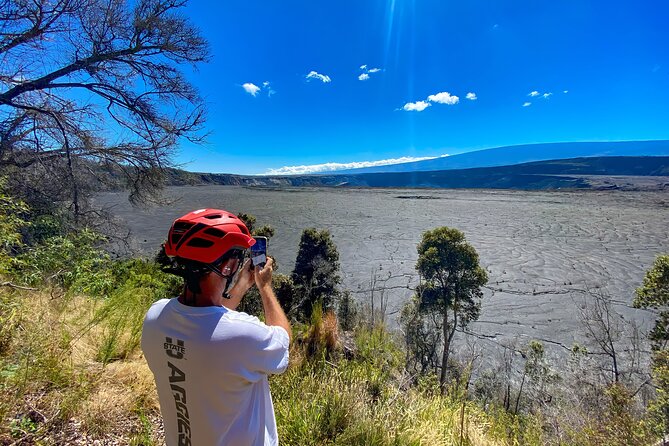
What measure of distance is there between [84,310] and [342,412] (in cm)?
347

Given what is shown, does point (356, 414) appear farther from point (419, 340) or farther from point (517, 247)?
point (517, 247)

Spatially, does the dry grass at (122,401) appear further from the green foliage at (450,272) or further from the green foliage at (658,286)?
the green foliage at (450,272)

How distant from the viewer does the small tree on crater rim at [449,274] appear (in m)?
14.4

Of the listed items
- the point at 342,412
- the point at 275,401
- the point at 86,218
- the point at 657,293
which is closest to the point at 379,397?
the point at 342,412

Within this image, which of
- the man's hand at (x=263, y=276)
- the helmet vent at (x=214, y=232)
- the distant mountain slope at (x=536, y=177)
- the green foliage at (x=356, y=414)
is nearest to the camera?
the helmet vent at (x=214, y=232)

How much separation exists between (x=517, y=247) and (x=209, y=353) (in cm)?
3898

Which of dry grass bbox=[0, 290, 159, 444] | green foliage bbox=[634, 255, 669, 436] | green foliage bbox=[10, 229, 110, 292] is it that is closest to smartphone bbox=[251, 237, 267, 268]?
dry grass bbox=[0, 290, 159, 444]

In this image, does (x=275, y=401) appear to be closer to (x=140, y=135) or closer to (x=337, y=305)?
(x=140, y=135)

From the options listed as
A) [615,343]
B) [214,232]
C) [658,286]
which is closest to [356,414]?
[214,232]

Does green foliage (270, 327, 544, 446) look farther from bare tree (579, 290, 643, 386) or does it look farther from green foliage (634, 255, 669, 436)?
bare tree (579, 290, 643, 386)

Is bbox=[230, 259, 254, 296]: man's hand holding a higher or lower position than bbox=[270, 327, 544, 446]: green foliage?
higher

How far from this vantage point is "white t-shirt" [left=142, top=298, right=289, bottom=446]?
1.17 m

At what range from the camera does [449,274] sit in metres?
14.6

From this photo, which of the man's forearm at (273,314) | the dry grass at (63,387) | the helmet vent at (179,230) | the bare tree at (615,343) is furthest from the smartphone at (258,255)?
the bare tree at (615,343)
